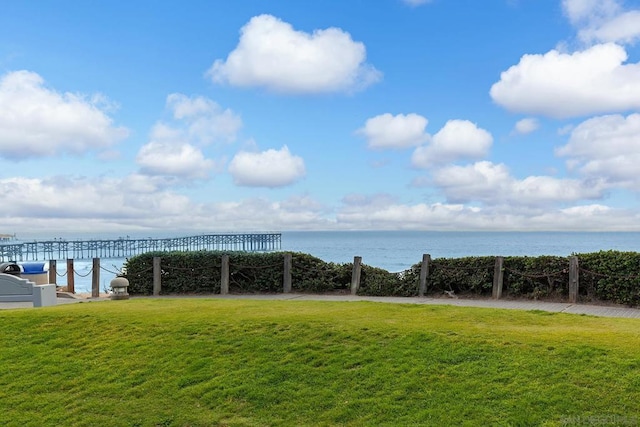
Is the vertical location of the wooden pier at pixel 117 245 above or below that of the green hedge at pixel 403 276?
below

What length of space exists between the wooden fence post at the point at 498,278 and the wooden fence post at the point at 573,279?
1.68 m

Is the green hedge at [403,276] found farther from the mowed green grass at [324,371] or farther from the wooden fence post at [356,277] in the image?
the mowed green grass at [324,371]

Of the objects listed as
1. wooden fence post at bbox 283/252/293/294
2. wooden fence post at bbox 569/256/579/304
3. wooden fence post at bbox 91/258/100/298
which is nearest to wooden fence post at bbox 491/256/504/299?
wooden fence post at bbox 569/256/579/304

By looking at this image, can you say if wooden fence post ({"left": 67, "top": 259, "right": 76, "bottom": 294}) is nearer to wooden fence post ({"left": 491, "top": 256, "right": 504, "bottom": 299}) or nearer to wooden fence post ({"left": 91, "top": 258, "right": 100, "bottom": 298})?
wooden fence post ({"left": 91, "top": 258, "right": 100, "bottom": 298})

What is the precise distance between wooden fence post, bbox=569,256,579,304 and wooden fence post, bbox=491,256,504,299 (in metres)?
1.68

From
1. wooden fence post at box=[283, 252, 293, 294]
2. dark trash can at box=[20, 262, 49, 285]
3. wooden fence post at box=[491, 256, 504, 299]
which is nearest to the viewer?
wooden fence post at box=[491, 256, 504, 299]

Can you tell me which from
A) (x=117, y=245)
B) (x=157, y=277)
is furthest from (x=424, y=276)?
(x=117, y=245)

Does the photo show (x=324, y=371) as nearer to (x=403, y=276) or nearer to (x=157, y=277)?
(x=403, y=276)

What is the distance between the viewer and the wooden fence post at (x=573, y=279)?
559 inches

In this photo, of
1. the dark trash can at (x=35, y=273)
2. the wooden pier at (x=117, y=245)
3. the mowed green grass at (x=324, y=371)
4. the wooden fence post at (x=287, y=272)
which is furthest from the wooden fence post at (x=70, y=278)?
the wooden pier at (x=117, y=245)

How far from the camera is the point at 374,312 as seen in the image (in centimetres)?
1142

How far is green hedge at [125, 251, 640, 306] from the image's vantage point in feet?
45.8

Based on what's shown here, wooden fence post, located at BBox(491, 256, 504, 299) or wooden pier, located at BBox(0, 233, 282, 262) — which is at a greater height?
wooden fence post, located at BBox(491, 256, 504, 299)

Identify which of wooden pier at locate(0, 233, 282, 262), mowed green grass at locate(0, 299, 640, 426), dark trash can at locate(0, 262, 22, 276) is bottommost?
wooden pier at locate(0, 233, 282, 262)
